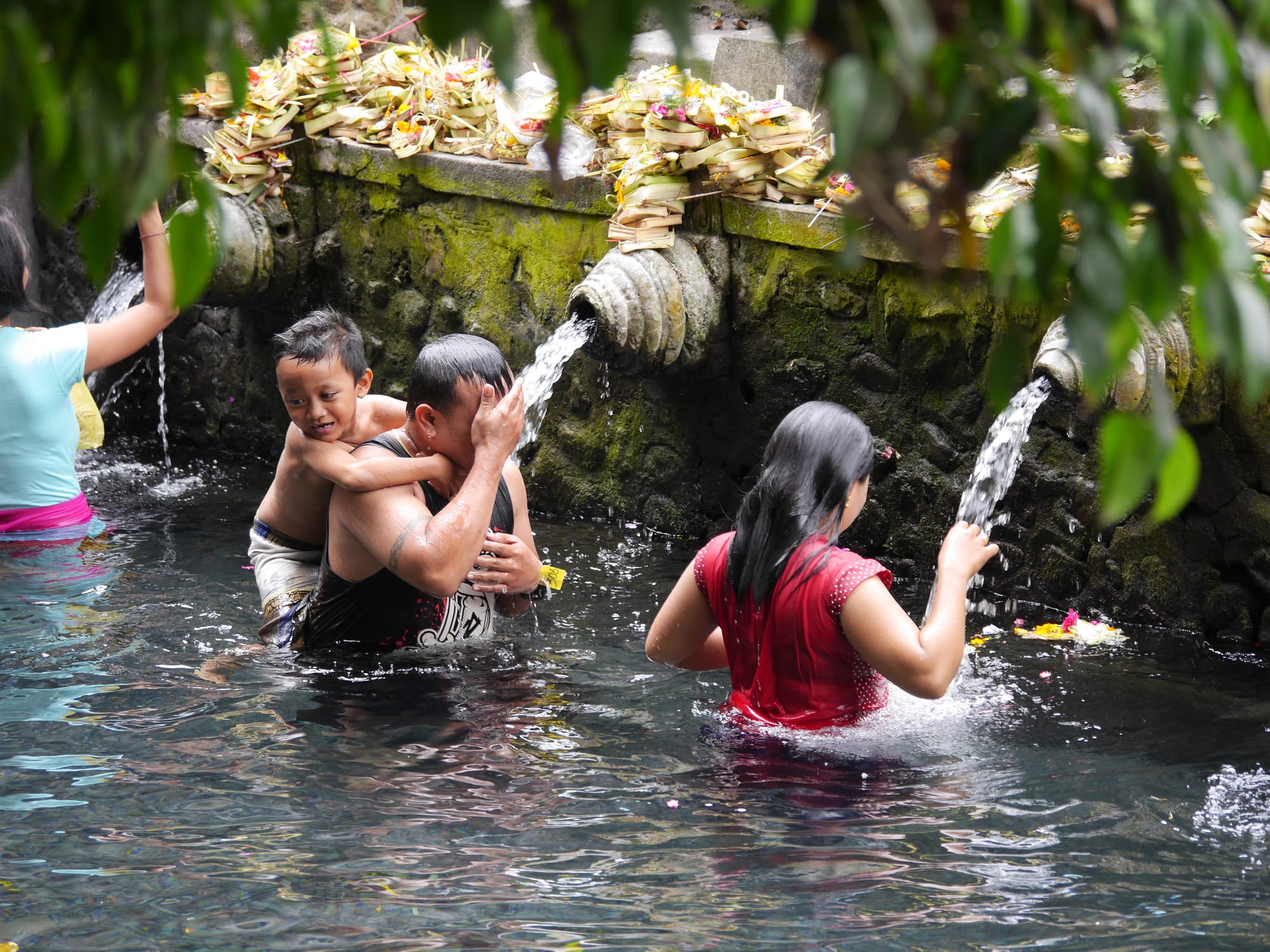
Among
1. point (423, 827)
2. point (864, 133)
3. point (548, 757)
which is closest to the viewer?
point (864, 133)

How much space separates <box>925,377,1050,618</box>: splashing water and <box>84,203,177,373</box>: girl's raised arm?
3036 mm

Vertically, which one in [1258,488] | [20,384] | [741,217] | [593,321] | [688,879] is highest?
[741,217]

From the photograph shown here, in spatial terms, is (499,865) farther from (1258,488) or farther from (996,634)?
(1258,488)

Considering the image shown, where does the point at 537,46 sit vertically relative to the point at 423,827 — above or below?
above

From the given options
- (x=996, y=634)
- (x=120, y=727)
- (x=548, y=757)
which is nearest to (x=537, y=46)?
(x=548, y=757)

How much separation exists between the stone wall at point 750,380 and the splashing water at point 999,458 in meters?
0.11

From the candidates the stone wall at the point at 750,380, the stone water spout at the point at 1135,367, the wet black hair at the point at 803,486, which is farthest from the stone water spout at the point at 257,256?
the wet black hair at the point at 803,486

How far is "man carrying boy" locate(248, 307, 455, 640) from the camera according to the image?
3887mm

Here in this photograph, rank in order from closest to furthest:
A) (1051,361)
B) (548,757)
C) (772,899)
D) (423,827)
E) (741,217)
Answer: (772,899), (423,827), (548,757), (1051,361), (741,217)

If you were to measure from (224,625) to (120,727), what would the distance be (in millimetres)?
1178

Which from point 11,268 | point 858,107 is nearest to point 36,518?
point 11,268

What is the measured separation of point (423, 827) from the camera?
3148 millimetres

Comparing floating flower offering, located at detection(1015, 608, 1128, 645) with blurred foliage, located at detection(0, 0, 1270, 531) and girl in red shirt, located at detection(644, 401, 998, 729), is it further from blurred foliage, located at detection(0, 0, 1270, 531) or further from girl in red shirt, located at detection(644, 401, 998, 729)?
blurred foliage, located at detection(0, 0, 1270, 531)

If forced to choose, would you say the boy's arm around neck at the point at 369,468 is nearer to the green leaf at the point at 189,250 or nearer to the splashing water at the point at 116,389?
the green leaf at the point at 189,250
